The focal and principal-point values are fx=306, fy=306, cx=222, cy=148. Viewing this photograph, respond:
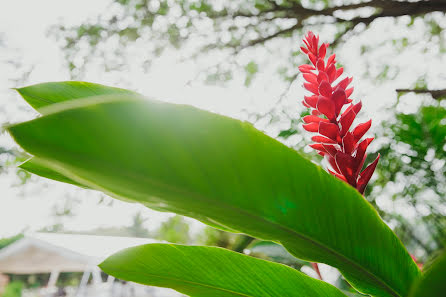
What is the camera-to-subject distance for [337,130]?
527 mm

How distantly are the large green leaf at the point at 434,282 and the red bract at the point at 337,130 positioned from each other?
0.26 m

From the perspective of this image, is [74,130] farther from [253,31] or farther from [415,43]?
[415,43]

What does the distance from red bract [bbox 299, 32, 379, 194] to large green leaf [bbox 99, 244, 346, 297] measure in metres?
0.19

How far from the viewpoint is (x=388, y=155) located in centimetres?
308

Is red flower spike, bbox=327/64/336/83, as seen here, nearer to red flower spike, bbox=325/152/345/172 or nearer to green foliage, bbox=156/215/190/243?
red flower spike, bbox=325/152/345/172

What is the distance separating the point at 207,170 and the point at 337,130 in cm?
30

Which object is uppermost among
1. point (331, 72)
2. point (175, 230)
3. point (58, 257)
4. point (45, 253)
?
point (331, 72)

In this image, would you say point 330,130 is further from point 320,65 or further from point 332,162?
point 320,65

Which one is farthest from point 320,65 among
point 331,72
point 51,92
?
point 51,92

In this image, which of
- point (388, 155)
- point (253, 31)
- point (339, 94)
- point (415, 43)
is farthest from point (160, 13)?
point (339, 94)

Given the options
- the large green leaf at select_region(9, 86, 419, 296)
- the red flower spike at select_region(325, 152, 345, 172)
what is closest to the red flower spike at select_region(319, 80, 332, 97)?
the red flower spike at select_region(325, 152, 345, 172)

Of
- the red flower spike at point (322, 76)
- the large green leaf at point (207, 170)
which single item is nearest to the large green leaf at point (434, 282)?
the large green leaf at point (207, 170)

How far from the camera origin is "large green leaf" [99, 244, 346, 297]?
481 mm

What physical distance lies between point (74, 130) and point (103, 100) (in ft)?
0.12
